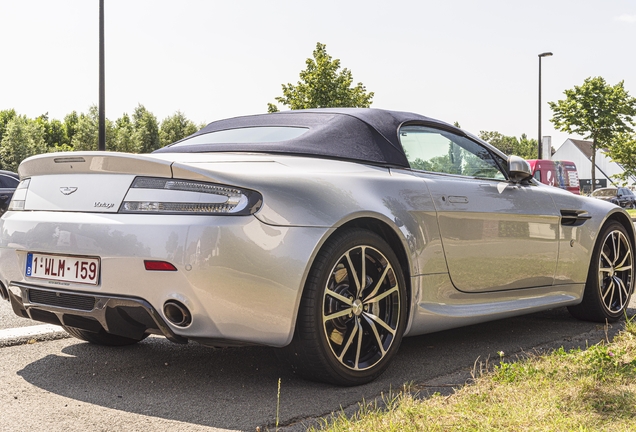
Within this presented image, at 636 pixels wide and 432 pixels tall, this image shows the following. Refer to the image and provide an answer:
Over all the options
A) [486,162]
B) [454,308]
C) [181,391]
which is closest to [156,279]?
[181,391]

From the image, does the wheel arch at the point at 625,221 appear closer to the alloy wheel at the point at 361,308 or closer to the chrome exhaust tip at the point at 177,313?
the alloy wheel at the point at 361,308

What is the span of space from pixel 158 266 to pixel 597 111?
42035mm

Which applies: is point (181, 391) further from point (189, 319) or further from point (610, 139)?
point (610, 139)

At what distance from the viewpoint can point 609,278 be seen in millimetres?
5848

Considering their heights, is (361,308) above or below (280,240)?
below

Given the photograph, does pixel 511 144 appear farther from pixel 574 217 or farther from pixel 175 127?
pixel 574 217

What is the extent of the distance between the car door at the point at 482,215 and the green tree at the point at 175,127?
78018 millimetres

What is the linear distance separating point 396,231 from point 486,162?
1.42 m

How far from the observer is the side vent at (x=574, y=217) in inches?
212

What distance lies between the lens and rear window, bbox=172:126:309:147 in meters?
4.25

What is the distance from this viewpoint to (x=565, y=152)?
8531cm

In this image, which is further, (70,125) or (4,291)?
(70,125)

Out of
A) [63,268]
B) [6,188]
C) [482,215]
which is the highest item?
[6,188]

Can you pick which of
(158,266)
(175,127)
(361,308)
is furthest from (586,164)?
(158,266)
